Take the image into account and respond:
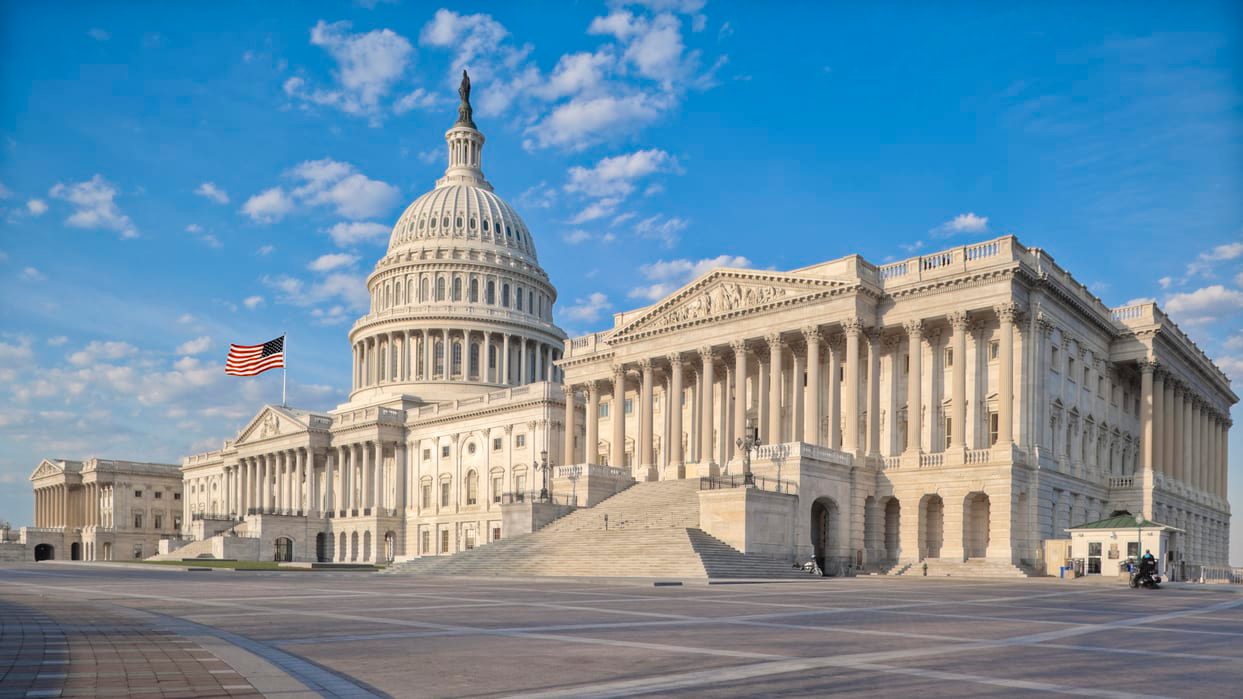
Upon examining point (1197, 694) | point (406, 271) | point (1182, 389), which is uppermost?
point (406, 271)

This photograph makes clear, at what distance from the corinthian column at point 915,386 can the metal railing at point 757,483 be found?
8839 mm

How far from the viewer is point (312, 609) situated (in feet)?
86.0

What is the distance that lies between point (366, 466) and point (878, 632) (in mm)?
103780

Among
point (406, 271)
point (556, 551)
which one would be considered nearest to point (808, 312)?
point (556, 551)

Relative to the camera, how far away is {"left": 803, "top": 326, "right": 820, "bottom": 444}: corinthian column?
66.4 m

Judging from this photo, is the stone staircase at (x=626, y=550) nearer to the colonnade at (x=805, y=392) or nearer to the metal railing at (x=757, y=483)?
the metal railing at (x=757, y=483)

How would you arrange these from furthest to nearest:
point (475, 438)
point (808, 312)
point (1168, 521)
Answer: point (475, 438)
point (1168, 521)
point (808, 312)

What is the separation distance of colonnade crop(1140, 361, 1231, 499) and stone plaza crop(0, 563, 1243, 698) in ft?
150

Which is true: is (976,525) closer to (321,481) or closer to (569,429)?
(569,429)

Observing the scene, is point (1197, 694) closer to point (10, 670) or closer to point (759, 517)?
point (10, 670)

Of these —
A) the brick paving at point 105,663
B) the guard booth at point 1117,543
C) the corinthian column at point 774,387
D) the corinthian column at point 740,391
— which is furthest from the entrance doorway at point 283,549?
the brick paving at point 105,663

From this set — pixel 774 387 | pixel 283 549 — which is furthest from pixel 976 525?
pixel 283 549

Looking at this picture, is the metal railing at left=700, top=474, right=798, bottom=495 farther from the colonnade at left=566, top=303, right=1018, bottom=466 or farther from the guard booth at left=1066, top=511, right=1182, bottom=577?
the guard booth at left=1066, top=511, right=1182, bottom=577

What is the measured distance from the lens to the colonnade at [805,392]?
62.0 m
